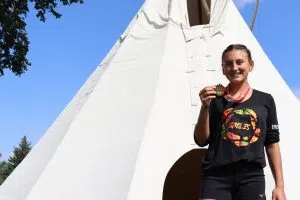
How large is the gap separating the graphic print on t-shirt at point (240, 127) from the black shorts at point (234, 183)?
138mm

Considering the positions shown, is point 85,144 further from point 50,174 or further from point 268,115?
point 268,115

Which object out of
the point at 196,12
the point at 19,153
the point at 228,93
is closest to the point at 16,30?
the point at 196,12

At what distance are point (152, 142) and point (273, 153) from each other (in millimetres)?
2694

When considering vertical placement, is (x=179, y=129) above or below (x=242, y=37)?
below

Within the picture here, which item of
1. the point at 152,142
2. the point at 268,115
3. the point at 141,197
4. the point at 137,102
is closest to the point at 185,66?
the point at 137,102

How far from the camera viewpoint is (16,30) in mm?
11648

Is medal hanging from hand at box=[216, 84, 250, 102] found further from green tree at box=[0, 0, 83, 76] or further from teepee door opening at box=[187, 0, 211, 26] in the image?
green tree at box=[0, 0, 83, 76]

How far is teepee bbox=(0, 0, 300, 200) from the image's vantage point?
4953mm

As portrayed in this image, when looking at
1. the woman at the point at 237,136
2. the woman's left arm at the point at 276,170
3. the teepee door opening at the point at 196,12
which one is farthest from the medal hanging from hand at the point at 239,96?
the teepee door opening at the point at 196,12

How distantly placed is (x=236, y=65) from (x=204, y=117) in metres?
0.36

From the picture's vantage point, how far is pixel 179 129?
5.35 metres

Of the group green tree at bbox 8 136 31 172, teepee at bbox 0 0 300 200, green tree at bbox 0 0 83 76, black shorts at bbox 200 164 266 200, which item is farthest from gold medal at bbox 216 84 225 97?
green tree at bbox 8 136 31 172

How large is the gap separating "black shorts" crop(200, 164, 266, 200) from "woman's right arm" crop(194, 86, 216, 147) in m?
0.19

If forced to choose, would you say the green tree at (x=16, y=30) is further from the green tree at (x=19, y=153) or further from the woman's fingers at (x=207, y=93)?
the green tree at (x=19, y=153)
